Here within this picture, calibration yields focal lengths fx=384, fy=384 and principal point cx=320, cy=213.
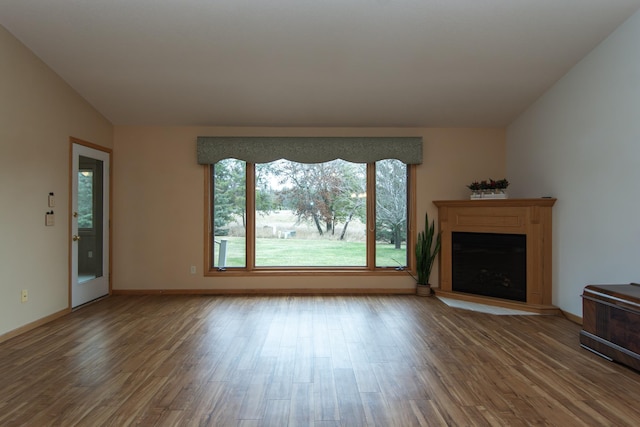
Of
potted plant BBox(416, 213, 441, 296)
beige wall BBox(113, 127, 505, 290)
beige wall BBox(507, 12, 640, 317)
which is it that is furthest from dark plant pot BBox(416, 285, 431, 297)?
beige wall BBox(507, 12, 640, 317)

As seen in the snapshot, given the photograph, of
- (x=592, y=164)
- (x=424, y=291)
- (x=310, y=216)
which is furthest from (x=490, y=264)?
(x=310, y=216)

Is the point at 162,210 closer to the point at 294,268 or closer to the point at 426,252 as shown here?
the point at 294,268

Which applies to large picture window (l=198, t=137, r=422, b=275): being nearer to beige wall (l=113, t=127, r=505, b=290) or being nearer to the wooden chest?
beige wall (l=113, t=127, r=505, b=290)

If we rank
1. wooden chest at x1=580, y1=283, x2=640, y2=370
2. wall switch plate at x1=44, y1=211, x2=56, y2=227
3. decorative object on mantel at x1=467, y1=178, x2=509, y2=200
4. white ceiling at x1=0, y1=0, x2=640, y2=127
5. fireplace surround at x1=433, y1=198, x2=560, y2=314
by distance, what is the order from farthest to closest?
decorative object on mantel at x1=467, y1=178, x2=509, y2=200, fireplace surround at x1=433, y1=198, x2=560, y2=314, wall switch plate at x1=44, y1=211, x2=56, y2=227, white ceiling at x1=0, y1=0, x2=640, y2=127, wooden chest at x1=580, y1=283, x2=640, y2=370

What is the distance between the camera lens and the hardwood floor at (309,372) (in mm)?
2148

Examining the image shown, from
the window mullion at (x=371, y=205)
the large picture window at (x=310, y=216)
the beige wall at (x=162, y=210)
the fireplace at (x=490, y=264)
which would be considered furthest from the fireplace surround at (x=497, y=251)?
the beige wall at (x=162, y=210)

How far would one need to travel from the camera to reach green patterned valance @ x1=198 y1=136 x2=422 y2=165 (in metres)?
5.22

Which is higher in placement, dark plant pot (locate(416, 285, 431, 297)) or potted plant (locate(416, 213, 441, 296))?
potted plant (locate(416, 213, 441, 296))

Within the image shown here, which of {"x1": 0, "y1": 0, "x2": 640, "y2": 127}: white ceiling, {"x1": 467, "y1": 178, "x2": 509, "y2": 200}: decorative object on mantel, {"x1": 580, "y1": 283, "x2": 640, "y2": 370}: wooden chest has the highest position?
{"x1": 0, "y1": 0, "x2": 640, "y2": 127}: white ceiling

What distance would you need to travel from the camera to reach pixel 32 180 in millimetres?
3762

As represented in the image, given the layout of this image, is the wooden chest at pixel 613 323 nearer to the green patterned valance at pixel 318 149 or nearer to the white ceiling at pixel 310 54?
the white ceiling at pixel 310 54

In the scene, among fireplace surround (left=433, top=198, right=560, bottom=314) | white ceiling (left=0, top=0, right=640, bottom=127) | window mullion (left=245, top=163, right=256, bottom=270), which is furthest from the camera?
window mullion (left=245, top=163, right=256, bottom=270)

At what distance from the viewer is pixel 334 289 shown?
5.30m

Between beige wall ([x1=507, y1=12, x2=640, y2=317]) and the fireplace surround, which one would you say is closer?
beige wall ([x1=507, y1=12, x2=640, y2=317])
